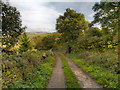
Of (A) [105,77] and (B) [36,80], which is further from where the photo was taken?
(A) [105,77]

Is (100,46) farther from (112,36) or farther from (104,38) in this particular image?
(112,36)

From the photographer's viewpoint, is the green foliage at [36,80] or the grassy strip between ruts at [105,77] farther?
the grassy strip between ruts at [105,77]

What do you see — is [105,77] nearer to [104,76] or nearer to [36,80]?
[104,76]

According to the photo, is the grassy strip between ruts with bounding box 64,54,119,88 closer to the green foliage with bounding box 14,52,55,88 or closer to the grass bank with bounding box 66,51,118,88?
the grass bank with bounding box 66,51,118,88

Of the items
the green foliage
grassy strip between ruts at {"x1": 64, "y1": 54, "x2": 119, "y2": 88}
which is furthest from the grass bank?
the green foliage

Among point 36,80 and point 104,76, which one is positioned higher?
point 36,80

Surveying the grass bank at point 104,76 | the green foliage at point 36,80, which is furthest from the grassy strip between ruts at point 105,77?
the green foliage at point 36,80

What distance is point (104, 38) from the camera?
1923 mm

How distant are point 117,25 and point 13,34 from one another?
3590 millimetres

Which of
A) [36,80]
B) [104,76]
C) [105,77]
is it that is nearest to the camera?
[36,80]

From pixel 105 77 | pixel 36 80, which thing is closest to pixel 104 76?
pixel 105 77

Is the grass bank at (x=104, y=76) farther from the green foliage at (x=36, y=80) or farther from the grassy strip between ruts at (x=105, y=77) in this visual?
the green foliage at (x=36, y=80)

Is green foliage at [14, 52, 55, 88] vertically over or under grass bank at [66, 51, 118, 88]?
over

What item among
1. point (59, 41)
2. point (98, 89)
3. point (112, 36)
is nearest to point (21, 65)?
point (98, 89)
